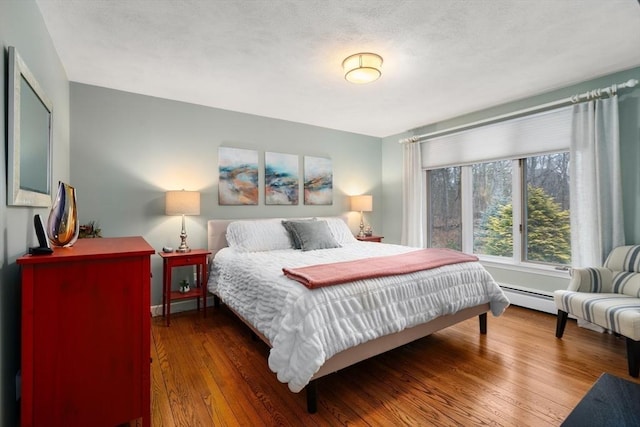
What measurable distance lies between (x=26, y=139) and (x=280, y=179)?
2.74 m

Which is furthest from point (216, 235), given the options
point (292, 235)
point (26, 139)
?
point (26, 139)

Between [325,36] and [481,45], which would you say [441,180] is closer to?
[481,45]

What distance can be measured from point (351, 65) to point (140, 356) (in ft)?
7.87

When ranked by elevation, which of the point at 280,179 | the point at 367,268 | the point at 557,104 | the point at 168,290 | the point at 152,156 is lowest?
the point at 168,290

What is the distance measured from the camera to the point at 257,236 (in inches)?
133

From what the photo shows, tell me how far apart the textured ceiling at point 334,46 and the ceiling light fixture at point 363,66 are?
0.06m

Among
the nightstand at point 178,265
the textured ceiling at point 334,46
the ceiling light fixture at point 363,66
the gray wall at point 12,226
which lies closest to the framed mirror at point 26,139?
the gray wall at point 12,226

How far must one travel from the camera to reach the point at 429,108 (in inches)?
145

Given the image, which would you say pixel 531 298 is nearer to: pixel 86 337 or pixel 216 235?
pixel 216 235

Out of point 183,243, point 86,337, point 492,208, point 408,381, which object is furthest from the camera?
point 492,208

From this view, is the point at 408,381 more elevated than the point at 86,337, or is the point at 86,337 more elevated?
the point at 86,337

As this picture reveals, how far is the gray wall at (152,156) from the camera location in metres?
2.95

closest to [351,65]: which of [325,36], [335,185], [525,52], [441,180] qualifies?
[325,36]

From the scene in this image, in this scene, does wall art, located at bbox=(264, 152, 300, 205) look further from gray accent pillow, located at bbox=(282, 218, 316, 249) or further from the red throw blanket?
the red throw blanket
